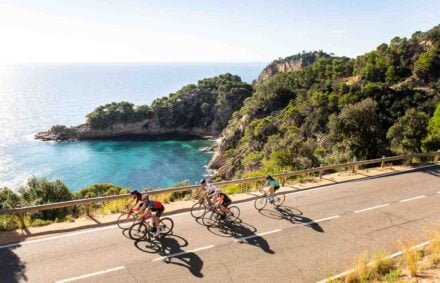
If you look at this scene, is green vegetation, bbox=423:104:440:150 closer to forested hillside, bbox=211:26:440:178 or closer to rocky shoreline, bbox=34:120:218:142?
forested hillside, bbox=211:26:440:178

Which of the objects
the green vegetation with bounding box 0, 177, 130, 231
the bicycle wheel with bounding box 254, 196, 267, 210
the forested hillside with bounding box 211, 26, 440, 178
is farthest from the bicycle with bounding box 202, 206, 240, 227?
the forested hillside with bounding box 211, 26, 440, 178

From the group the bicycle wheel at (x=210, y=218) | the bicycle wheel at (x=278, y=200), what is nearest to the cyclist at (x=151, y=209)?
the bicycle wheel at (x=210, y=218)

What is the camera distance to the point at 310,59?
191 metres

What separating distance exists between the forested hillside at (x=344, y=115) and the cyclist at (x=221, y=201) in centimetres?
1221

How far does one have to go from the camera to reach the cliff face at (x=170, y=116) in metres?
106

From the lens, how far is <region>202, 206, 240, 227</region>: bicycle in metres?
12.8

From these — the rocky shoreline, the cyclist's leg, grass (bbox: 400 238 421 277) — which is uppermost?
the cyclist's leg

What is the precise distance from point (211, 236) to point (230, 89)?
101016 mm

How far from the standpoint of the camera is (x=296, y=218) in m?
13.5

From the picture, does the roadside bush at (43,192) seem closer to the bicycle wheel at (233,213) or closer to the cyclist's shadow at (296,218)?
the bicycle wheel at (233,213)

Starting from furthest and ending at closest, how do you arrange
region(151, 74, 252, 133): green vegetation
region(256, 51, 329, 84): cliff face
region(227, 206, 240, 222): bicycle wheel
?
region(256, 51, 329, 84): cliff face, region(151, 74, 252, 133): green vegetation, region(227, 206, 240, 222): bicycle wheel

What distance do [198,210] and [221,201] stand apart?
1568 millimetres

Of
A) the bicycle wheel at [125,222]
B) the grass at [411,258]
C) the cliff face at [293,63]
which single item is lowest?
the bicycle wheel at [125,222]

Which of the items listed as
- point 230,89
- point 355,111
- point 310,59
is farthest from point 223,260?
point 310,59
